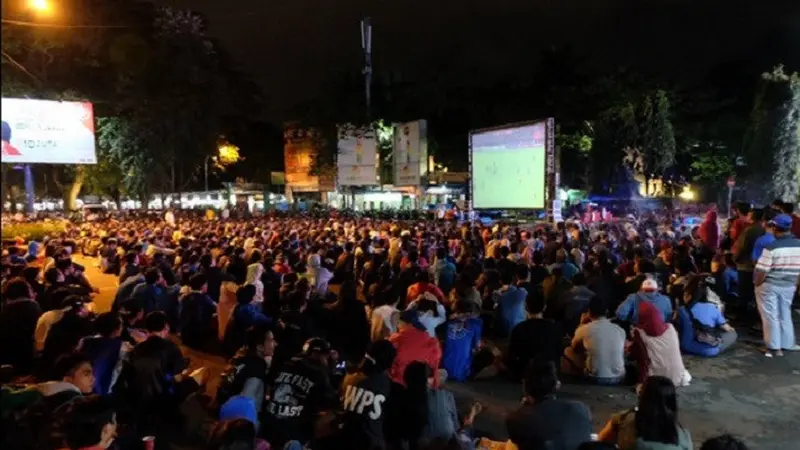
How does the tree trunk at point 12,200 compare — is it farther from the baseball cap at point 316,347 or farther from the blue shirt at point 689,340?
the blue shirt at point 689,340

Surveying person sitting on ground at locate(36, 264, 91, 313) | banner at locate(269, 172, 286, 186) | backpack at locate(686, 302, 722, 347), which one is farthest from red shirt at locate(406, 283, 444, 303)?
banner at locate(269, 172, 286, 186)

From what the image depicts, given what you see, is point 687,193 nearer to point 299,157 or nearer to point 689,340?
point 299,157

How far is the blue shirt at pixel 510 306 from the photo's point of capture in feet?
27.9

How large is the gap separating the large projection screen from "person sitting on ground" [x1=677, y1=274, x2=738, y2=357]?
11419 millimetres

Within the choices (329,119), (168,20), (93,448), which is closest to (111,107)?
(168,20)

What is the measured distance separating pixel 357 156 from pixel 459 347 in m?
26.3

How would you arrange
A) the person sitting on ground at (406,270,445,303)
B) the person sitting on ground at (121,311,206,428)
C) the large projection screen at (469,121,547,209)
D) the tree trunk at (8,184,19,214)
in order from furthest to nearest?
1. the large projection screen at (469,121,547,209)
2. the tree trunk at (8,184,19,214)
3. the person sitting on ground at (406,270,445,303)
4. the person sitting on ground at (121,311,206,428)

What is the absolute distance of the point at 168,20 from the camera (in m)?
38.5

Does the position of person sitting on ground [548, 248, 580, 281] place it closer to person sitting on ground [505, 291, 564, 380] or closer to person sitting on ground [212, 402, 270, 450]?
person sitting on ground [505, 291, 564, 380]

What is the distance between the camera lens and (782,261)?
7426mm

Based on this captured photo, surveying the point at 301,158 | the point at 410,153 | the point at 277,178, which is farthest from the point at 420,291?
the point at 277,178

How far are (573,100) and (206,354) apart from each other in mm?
34666

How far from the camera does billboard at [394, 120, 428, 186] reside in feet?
94.7

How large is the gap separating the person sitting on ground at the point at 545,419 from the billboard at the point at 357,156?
28153 mm
